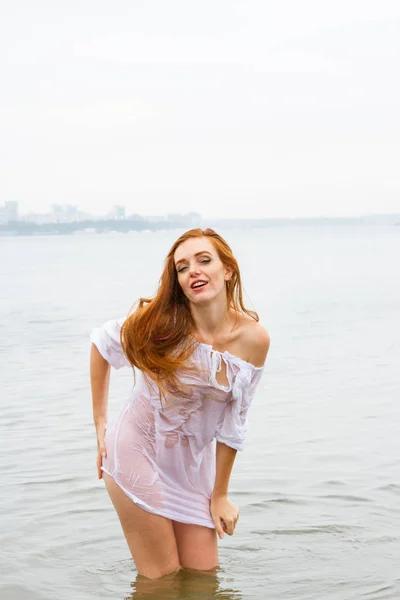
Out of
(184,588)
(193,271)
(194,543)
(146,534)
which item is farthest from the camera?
(184,588)

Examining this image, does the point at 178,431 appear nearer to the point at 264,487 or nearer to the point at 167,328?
the point at 167,328

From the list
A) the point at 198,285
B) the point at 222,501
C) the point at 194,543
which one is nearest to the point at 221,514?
the point at 222,501

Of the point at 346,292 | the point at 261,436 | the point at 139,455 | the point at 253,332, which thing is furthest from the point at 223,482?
the point at 346,292

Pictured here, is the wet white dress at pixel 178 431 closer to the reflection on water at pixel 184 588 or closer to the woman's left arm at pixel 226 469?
the woman's left arm at pixel 226 469

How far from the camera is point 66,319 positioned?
22953 millimetres

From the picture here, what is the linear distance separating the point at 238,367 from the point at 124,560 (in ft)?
6.49

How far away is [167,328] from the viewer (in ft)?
16.0

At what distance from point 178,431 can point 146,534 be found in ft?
1.69


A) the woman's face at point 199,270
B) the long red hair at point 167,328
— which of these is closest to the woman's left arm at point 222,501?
the long red hair at point 167,328

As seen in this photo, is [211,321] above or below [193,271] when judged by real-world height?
below

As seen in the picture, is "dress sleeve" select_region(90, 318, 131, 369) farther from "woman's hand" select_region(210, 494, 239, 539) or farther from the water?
the water

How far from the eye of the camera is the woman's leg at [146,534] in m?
5.03

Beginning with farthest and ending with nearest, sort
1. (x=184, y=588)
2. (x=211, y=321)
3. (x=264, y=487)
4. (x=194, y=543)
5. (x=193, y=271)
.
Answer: (x=264, y=487) → (x=184, y=588) → (x=194, y=543) → (x=211, y=321) → (x=193, y=271)

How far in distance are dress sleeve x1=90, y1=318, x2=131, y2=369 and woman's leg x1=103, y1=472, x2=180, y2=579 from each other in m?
0.57
